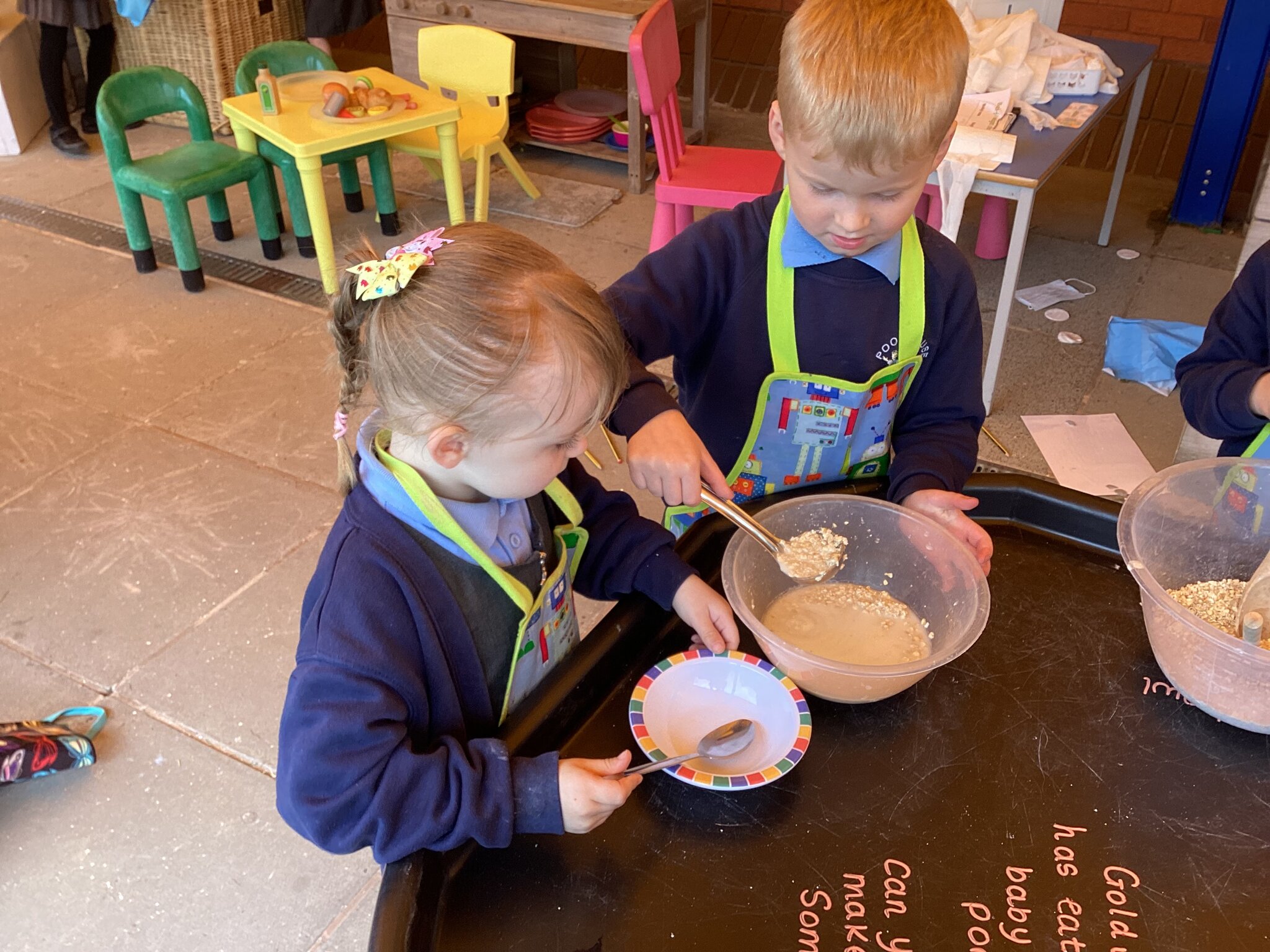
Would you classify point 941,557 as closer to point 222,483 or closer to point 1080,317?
point 222,483

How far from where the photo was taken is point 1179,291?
358 cm

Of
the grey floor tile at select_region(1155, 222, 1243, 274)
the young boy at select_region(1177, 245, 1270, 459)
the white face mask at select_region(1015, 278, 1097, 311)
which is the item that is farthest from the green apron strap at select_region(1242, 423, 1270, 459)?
the grey floor tile at select_region(1155, 222, 1243, 274)

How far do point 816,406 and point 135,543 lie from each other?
5.96 ft

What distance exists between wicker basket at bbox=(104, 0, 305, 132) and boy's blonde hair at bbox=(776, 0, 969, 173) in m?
4.28

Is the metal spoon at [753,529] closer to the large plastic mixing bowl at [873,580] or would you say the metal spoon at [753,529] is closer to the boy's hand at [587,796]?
the large plastic mixing bowl at [873,580]

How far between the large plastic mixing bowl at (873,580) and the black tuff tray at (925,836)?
0.05m

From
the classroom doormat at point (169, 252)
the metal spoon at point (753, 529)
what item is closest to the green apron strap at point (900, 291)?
the metal spoon at point (753, 529)

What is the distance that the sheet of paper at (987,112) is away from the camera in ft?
8.91

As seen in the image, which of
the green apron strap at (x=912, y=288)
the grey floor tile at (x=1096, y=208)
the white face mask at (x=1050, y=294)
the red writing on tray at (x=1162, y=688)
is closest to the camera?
the red writing on tray at (x=1162, y=688)

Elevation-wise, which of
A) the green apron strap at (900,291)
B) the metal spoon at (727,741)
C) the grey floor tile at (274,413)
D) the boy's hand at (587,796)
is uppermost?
the green apron strap at (900,291)

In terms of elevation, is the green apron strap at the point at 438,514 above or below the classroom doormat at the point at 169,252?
above

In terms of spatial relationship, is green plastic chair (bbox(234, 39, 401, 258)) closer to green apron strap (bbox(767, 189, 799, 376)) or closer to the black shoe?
the black shoe

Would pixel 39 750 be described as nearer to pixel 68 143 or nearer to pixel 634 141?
pixel 634 141

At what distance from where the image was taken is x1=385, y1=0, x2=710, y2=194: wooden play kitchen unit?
13.2 feet
